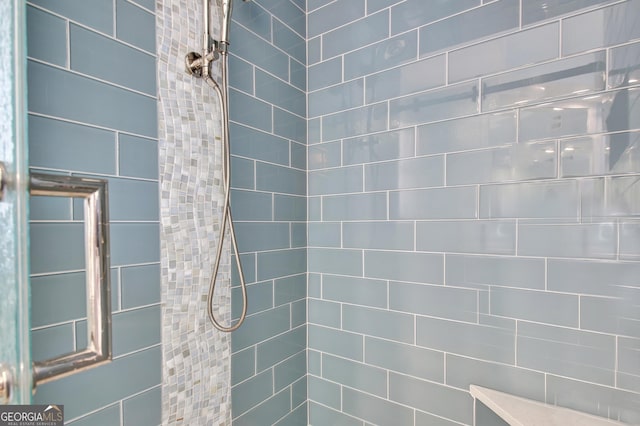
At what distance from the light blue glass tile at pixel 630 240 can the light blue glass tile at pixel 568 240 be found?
0.02 metres

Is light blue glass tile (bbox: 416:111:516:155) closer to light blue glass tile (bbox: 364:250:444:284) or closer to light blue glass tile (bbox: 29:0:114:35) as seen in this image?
light blue glass tile (bbox: 364:250:444:284)

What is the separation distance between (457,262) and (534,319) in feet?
0.94

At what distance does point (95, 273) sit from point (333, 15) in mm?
1381

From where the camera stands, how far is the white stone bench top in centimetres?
89

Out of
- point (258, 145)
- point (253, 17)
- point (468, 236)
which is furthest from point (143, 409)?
point (253, 17)

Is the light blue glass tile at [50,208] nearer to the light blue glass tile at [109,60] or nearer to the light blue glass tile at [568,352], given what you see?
the light blue glass tile at [109,60]

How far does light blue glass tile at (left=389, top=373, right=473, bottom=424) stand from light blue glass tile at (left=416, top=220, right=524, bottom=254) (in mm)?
525

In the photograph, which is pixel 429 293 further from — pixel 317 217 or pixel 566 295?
pixel 317 217

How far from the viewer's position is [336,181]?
1.42 meters

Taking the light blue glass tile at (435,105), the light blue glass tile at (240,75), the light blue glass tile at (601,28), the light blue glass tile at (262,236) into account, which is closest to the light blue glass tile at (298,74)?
the light blue glass tile at (240,75)

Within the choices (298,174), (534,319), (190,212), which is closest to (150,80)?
(190,212)

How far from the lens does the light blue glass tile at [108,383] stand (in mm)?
709

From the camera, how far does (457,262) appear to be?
1.13 metres

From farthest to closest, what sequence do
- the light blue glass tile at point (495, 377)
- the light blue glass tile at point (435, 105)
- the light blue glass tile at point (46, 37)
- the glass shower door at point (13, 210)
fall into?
the light blue glass tile at point (435, 105) → the light blue glass tile at point (495, 377) → the light blue glass tile at point (46, 37) → the glass shower door at point (13, 210)
